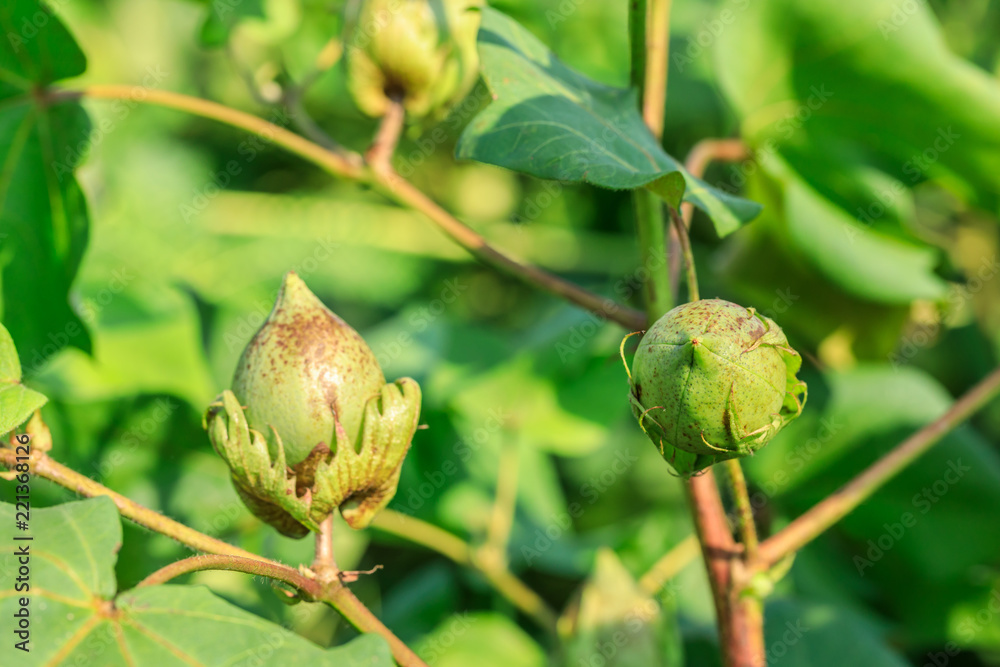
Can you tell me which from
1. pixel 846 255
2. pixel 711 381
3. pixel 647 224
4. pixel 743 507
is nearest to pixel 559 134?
pixel 647 224

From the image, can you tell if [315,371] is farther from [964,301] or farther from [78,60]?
[964,301]

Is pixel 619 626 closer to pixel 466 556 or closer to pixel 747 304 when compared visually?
pixel 466 556

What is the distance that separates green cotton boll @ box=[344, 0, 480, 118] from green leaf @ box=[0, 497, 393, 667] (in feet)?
2.92

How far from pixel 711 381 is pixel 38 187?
3.87 feet

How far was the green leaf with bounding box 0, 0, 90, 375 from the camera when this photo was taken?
4.47ft

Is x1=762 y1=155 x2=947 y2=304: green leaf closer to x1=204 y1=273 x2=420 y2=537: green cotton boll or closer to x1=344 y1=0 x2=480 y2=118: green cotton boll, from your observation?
x1=344 y1=0 x2=480 y2=118: green cotton boll

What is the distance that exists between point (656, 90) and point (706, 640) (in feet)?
3.34

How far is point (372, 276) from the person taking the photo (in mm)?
2873

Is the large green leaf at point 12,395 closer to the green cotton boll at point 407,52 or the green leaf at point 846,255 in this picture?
the green cotton boll at point 407,52

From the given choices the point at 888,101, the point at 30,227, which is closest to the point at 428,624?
the point at 30,227

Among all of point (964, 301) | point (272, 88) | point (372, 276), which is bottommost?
point (372, 276)

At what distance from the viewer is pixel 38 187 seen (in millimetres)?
1454

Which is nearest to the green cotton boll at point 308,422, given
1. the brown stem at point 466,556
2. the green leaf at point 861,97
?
the brown stem at point 466,556

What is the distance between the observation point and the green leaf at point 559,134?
0.97 m
